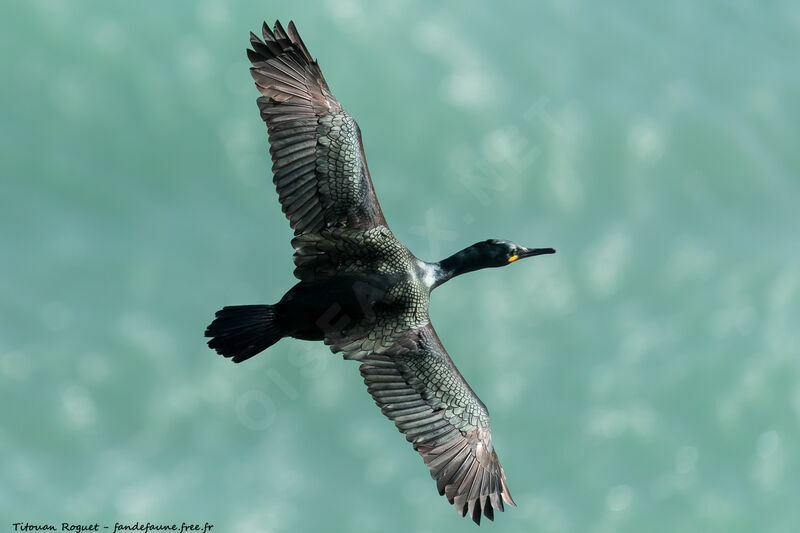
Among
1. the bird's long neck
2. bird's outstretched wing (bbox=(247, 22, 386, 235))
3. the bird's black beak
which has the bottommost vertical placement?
the bird's long neck

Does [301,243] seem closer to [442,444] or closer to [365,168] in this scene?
[365,168]

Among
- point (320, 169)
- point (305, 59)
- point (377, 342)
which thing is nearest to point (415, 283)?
point (377, 342)

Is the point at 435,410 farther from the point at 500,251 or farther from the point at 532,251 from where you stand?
the point at 532,251

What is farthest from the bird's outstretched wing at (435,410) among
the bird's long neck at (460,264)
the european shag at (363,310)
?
the bird's long neck at (460,264)

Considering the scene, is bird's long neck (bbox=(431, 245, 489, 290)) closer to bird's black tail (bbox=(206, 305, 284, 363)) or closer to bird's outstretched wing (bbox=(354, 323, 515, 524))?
bird's outstretched wing (bbox=(354, 323, 515, 524))

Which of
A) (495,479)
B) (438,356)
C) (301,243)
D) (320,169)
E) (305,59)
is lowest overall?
(495,479)

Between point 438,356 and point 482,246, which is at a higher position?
point 482,246

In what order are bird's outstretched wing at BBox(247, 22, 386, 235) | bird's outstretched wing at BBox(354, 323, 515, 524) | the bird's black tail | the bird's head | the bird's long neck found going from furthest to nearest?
the bird's head < the bird's long neck < bird's outstretched wing at BBox(247, 22, 386, 235) < bird's outstretched wing at BBox(354, 323, 515, 524) < the bird's black tail

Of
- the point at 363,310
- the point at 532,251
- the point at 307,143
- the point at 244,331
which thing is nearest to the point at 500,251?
the point at 532,251

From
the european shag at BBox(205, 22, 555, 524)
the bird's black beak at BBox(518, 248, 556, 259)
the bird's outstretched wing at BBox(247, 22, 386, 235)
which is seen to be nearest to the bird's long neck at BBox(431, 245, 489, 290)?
the european shag at BBox(205, 22, 555, 524)
